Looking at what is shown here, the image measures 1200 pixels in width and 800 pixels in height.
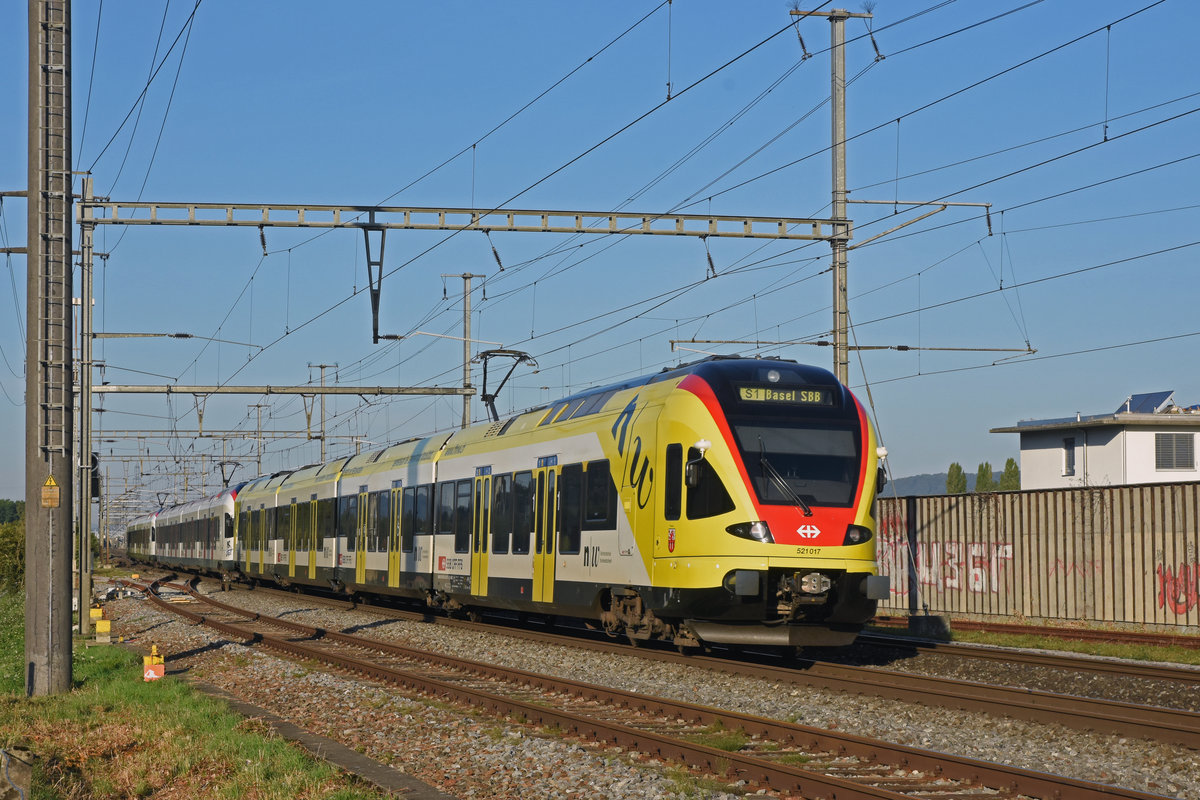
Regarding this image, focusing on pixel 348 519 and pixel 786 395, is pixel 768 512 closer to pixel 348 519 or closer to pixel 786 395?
pixel 786 395

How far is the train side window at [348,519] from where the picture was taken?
31203 millimetres

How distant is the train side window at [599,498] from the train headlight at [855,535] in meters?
3.42

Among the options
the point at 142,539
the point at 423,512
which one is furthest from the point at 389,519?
the point at 142,539

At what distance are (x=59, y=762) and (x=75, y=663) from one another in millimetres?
7758

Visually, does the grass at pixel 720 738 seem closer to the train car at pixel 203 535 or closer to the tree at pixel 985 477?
the train car at pixel 203 535

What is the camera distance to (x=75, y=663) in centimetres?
1736

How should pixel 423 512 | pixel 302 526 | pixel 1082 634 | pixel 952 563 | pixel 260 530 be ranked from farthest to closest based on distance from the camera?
pixel 260 530 < pixel 302 526 < pixel 952 563 < pixel 423 512 < pixel 1082 634

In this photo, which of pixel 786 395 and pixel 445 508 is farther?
pixel 445 508

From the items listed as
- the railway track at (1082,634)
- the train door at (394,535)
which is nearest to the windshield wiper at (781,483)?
the railway track at (1082,634)

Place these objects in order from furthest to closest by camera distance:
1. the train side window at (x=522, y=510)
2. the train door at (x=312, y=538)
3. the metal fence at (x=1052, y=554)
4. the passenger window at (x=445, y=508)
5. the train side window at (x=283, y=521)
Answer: the train side window at (x=283, y=521) → the train door at (x=312, y=538) → the passenger window at (x=445, y=508) → the metal fence at (x=1052, y=554) → the train side window at (x=522, y=510)

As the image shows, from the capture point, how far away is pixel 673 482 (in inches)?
617

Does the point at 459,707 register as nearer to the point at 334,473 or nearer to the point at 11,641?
the point at 11,641

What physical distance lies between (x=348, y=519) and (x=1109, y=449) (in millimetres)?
26142

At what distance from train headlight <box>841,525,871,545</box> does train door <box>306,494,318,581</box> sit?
22.4m
